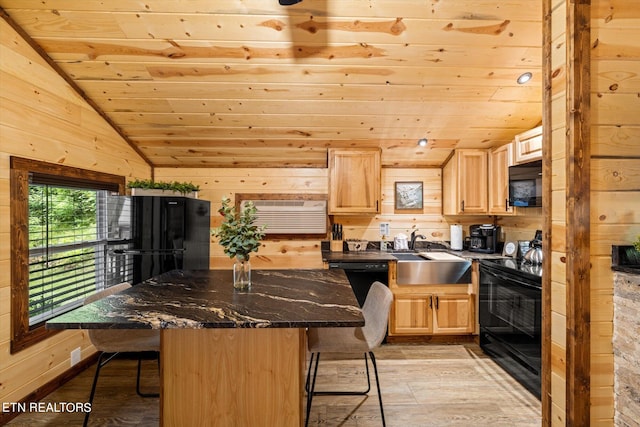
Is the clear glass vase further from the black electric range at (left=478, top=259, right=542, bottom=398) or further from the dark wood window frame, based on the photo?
the black electric range at (left=478, top=259, right=542, bottom=398)

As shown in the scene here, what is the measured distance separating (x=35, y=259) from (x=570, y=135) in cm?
332

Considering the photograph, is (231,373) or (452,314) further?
(452,314)

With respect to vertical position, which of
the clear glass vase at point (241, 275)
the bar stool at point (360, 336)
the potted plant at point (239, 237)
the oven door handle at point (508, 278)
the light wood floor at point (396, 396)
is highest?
the potted plant at point (239, 237)

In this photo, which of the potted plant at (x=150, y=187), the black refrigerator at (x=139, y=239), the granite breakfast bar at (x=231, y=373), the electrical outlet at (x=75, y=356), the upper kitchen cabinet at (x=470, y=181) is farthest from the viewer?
the upper kitchen cabinet at (x=470, y=181)

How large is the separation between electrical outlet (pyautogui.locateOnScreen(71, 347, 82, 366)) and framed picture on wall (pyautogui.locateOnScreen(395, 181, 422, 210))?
11.3 feet

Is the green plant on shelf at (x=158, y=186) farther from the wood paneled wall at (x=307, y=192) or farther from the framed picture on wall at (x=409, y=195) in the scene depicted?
the framed picture on wall at (x=409, y=195)

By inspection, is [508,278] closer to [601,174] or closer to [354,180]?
[601,174]

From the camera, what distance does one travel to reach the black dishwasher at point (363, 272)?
3189 millimetres

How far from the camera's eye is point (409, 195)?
3883 mm

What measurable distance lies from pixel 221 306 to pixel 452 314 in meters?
2.54

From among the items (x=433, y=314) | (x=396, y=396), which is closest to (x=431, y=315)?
(x=433, y=314)

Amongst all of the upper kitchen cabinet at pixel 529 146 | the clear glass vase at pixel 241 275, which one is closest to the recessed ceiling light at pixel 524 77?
the upper kitchen cabinet at pixel 529 146

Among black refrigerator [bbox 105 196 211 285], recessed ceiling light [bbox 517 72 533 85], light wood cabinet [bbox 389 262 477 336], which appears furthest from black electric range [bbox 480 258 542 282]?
black refrigerator [bbox 105 196 211 285]

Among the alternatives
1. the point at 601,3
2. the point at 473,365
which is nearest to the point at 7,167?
the point at 601,3
